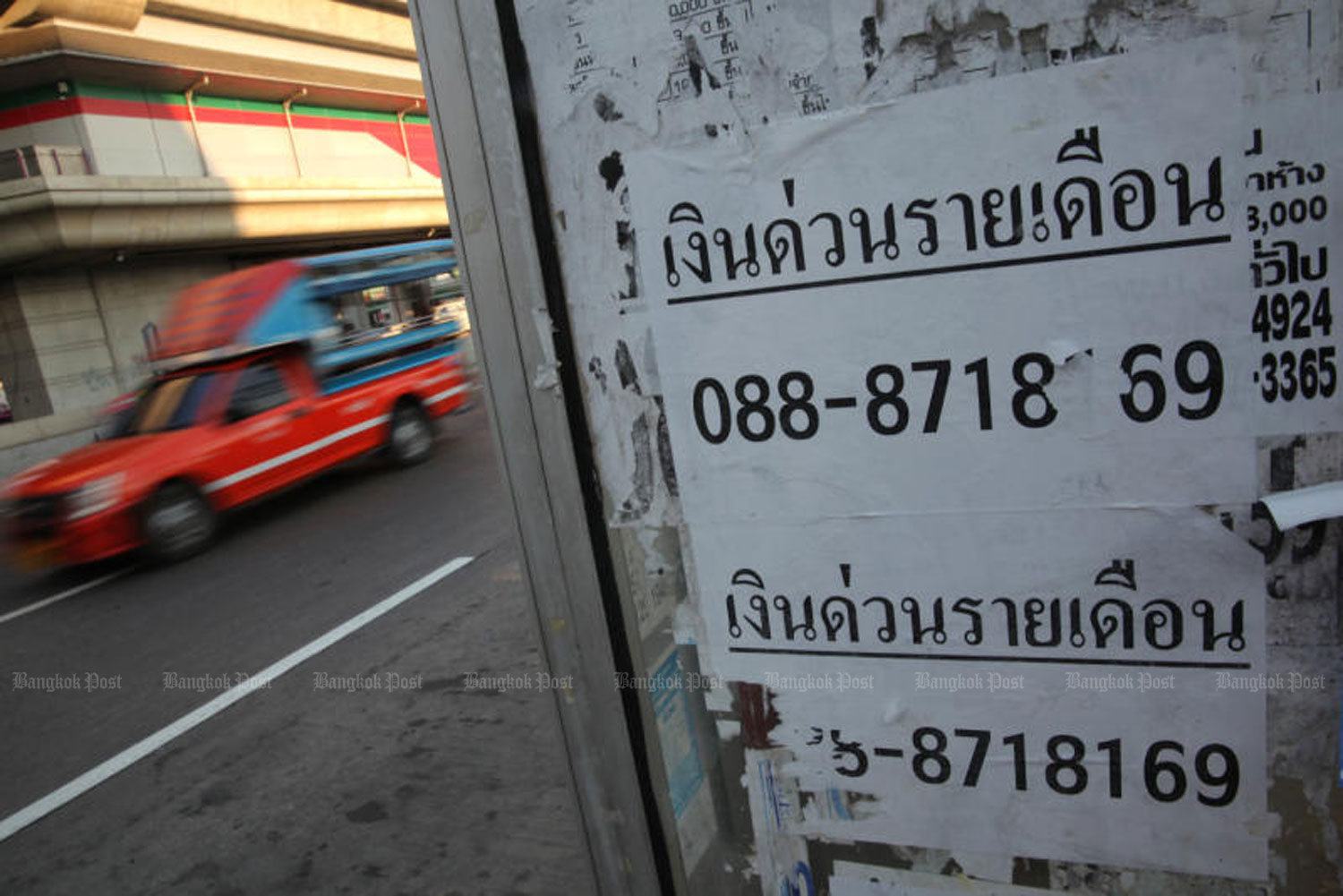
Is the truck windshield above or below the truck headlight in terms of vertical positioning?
above

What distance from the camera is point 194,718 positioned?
185 inches

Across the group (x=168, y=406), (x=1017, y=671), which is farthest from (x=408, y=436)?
(x=1017, y=671)

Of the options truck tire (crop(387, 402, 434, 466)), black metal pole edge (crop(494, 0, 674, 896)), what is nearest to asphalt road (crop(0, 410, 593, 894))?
black metal pole edge (crop(494, 0, 674, 896))

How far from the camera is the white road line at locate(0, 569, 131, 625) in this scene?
22.9 feet

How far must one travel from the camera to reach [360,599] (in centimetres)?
610

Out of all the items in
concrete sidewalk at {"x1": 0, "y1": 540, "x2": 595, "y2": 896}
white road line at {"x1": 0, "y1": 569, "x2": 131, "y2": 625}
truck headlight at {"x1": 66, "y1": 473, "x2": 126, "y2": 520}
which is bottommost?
concrete sidewalk at {"x1": 0, "y1": 540, "x2": 595, "y2": 896}

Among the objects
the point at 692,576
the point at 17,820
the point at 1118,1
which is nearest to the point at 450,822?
the point at 17,820

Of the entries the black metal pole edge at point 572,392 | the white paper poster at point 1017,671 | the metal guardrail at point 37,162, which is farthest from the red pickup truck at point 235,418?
the metal guardrail at point 37,162

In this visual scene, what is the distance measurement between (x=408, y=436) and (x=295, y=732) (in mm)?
6517

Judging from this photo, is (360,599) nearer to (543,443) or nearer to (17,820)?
(17,820)

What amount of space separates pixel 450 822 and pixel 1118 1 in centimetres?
348

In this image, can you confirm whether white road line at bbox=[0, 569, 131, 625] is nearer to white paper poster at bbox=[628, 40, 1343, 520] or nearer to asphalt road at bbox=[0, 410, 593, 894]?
asphalt road at bbox=[0, 410, 593, 894]

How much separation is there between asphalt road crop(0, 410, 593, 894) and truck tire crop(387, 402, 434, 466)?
9.34ft

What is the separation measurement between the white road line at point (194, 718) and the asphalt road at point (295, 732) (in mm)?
48
